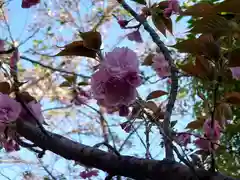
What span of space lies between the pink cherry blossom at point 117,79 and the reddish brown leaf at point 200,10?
0.46 ft

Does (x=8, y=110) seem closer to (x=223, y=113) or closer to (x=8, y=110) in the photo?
(x=8, y=110)

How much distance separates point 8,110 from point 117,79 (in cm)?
23

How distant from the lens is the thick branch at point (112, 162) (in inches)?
25.6

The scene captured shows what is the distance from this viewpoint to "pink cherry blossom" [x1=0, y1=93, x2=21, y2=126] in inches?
29.1

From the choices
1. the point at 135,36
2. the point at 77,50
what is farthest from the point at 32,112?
the point at 135,36

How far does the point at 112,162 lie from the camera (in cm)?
72

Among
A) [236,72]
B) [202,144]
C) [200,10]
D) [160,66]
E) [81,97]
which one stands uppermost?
[200,10]

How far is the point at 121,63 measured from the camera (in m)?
0.67

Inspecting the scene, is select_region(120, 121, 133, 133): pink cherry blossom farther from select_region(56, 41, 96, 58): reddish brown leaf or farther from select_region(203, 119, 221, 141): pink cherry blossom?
select_region(56, 41, 96, 58): reddish brown leaf

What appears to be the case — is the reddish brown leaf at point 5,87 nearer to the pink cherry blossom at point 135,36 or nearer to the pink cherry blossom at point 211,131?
the pink cherry blossom at point 211,131

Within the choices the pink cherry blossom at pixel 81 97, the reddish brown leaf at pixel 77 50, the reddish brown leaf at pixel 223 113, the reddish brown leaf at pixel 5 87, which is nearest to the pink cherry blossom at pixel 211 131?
the reddish brown leaf at pixel 223 113

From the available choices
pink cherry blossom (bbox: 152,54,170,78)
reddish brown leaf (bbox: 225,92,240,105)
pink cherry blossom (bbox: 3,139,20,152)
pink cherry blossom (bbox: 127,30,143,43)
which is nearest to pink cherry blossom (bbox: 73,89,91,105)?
pink cherry blossom (bbox: 127,30,143,43)

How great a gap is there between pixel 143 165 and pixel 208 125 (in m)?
0.24

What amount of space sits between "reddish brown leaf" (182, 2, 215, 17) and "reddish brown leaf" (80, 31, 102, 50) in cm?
17
